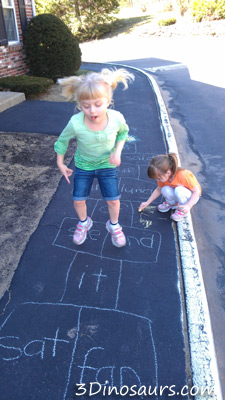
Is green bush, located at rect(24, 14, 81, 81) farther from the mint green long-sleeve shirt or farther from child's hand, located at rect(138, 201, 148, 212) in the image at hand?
the mint green long-sleeve shirt

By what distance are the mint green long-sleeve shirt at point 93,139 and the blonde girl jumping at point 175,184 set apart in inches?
Result: 22.9

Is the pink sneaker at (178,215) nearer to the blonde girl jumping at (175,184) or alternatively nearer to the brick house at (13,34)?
the blonde girl jumping at (175,184)

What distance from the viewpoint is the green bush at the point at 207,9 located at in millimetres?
20702

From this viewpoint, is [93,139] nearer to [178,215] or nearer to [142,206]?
[142,206]

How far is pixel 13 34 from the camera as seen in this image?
31.5ft

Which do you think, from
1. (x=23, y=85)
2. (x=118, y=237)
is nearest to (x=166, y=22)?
(x=23, y=85)

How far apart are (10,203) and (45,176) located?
83cm

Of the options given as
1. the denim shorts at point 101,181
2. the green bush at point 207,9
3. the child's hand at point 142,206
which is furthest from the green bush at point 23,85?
the green bush at point 207,9

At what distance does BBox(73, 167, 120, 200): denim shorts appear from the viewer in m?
2.83

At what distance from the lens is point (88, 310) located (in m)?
2.45

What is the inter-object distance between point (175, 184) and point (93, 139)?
3.91ft

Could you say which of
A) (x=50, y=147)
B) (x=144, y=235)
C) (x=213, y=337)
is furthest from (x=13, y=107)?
(x=213, y=337)

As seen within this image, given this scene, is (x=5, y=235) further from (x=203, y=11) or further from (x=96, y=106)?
(x=203, y=11)

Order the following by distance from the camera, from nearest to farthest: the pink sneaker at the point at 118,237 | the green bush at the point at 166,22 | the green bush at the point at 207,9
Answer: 1. the pink sneaker at the point at 118,237
2. the green bush at the point at 207,9
3. the green bush at the point at 166,22
